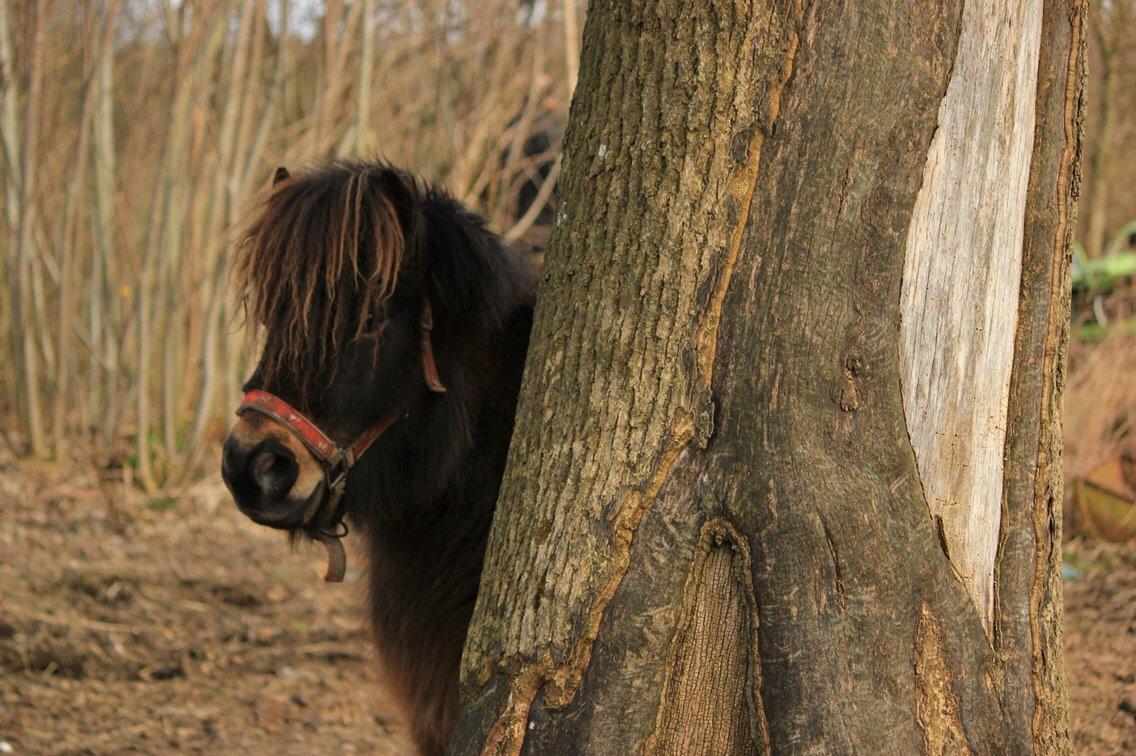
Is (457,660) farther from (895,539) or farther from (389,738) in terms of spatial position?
(389,738)

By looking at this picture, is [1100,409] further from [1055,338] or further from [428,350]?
[428,350]

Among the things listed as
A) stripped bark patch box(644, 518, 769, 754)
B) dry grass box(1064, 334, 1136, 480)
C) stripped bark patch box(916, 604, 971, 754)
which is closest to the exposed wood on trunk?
stripped bark patch box(916, 604, 971, 754)

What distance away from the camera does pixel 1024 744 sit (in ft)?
6.36

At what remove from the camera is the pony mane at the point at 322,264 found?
243 centimetres

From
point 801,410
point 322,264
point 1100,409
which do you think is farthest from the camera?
point 1100,409

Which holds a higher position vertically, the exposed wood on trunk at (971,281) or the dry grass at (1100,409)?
the exposed wood on trunk at (971,281)

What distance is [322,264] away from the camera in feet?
8.14

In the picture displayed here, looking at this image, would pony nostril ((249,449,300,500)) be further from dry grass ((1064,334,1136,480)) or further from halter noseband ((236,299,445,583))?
dry grass ((1064,334,1136,480))

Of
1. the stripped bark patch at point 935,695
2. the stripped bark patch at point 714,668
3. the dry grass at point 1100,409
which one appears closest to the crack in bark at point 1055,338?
the stripped bark patch at point 935,695

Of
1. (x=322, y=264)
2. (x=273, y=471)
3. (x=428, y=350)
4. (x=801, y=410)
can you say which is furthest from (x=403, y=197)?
(x=801, y=410)

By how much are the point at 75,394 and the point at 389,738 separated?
4038 mm

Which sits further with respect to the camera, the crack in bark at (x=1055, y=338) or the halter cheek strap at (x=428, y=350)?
the halter cheek strap at (x=428, y=350)

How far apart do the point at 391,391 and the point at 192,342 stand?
5093 millimetres

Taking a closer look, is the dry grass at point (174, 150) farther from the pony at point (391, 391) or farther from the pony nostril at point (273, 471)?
the pony nostril at point (273, 471)
